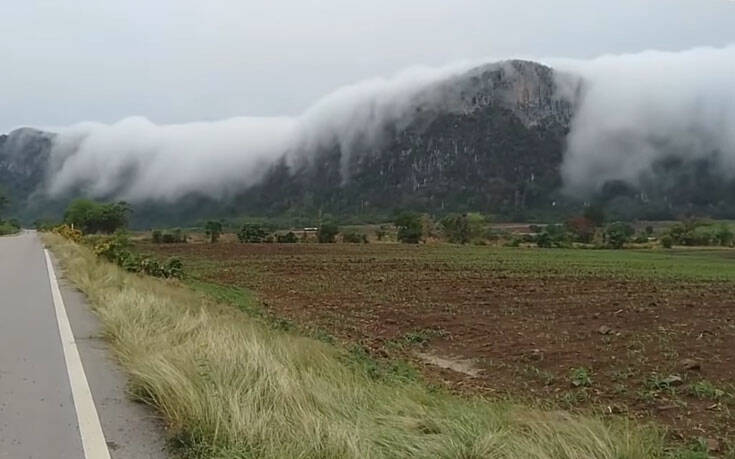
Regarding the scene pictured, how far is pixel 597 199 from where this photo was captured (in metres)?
192

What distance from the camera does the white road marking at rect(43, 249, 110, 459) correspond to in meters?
5.38

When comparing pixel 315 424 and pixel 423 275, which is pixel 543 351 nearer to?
pixel 315 424

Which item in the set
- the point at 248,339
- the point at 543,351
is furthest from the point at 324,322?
the point at 248,339

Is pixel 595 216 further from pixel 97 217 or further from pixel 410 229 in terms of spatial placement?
pixel 97 217

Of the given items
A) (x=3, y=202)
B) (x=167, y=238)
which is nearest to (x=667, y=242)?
(x=167, y=238)

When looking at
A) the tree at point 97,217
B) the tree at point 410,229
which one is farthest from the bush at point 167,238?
the tree at point 97,217

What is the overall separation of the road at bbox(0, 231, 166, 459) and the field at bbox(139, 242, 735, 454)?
4.16m

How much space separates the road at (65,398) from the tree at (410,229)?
75540 mm

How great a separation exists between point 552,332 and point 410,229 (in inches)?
2943

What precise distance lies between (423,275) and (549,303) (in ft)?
40.7

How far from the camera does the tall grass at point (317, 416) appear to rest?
193 inches

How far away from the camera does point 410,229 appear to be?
291ft

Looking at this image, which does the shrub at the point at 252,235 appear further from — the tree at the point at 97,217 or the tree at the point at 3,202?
the tree at the point at 3,202

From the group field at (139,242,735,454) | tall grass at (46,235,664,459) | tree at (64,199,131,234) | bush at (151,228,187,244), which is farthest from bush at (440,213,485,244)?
tall grass at (46,235,664,459)
